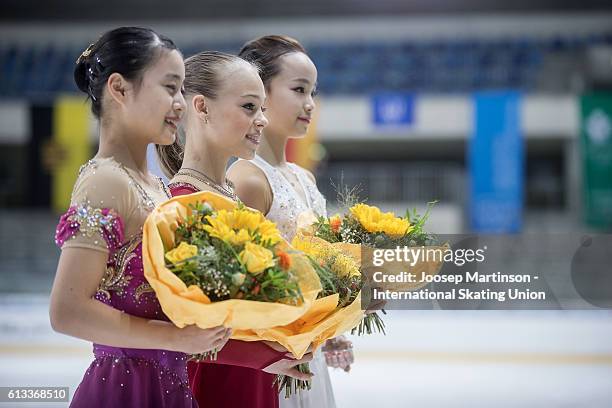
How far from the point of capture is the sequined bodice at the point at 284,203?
1947mm

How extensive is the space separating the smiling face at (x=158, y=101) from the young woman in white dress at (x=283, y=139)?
0.50 m

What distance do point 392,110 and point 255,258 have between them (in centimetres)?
1289

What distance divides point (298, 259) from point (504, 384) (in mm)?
2304

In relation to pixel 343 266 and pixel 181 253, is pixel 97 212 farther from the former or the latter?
pixel 343 266

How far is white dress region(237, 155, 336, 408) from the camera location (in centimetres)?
195

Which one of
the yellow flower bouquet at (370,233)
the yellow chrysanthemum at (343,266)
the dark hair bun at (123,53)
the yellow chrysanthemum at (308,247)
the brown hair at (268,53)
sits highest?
the brown hair at (268,53)

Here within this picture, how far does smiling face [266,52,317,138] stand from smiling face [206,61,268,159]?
26 centimetres

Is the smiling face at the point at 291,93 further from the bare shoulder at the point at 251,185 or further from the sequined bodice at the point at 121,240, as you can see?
the sequined bodice at the point at 121,240

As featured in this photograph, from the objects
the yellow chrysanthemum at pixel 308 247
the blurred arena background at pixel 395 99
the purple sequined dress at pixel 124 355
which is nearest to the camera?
the purple sequined dress at pixel 124 355

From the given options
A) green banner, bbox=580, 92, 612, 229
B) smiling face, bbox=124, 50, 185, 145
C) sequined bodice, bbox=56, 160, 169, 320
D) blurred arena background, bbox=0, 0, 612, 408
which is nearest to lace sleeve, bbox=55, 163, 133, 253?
sequined bodice, bbox=56, 160, 169, 320

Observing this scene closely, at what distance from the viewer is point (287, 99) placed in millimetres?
1992

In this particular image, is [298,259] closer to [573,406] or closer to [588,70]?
[573,406]

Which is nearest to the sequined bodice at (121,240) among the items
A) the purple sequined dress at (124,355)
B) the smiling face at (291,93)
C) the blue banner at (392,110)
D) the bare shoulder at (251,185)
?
the purple sequined dress at (124,355)

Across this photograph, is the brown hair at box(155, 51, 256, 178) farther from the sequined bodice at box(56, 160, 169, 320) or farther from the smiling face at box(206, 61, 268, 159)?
the sequined bodice at box(56, 160, 169, 320)
